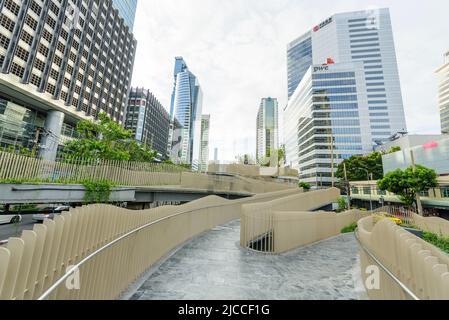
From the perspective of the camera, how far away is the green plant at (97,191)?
12000mm

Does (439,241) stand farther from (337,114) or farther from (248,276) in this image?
(337,114)

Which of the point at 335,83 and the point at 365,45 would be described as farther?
the point at 365,45

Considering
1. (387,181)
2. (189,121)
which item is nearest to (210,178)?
(387,181)

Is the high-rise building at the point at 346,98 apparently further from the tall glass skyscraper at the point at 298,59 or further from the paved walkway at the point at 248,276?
the paved walkway at the point at 248,276

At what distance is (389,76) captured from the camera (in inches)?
3797

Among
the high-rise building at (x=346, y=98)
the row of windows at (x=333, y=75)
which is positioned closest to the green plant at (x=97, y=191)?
the high-rise building at (x=346, y=98)

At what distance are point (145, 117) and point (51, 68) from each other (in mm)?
59724

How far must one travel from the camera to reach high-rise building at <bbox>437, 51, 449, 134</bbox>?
116625 millimetres

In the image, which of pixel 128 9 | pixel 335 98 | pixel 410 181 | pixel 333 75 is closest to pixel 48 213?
pixel 410 181

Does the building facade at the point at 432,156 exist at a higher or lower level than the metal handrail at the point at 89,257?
higher

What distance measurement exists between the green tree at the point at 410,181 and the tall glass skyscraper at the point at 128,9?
261 ft

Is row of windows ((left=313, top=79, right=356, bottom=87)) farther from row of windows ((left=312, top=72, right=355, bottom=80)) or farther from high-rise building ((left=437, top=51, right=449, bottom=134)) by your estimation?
high-rise building ((left=437, top=51, right=449, bottom=134))

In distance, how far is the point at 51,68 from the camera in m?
34.5

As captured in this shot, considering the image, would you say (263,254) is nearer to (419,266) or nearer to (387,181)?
(419,266)
